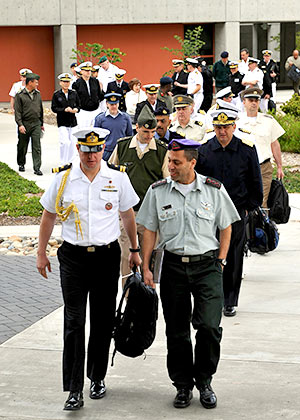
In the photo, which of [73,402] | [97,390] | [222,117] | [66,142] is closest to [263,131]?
[222,117]

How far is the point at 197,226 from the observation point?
235 inches

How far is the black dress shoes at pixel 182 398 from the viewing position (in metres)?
5.89

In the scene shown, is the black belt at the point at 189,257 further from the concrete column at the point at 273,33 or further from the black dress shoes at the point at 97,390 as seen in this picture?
the concrete column at the point at 273,33

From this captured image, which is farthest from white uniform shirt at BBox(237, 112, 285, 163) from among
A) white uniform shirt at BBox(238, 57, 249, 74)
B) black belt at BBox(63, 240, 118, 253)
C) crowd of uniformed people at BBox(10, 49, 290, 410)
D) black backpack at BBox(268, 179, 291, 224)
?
white uniform shirt at BBox(238, 57, 249, 74)

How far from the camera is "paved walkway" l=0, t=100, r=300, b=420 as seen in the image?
5.84 meters

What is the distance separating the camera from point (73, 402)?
584cm

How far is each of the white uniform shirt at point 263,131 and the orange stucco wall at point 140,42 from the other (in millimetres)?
26579

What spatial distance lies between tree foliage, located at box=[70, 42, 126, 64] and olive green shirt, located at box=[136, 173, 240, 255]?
2495cm

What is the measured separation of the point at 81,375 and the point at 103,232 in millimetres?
971

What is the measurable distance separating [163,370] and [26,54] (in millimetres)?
30567

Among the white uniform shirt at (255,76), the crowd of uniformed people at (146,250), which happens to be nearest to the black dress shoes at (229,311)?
A: the crowd of uniformed people at (146,250)

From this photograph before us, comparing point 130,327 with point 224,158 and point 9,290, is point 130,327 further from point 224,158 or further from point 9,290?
point 9,290

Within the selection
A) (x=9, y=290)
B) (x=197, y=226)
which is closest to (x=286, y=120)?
(x=9, y=290)

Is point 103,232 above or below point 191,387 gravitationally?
above
